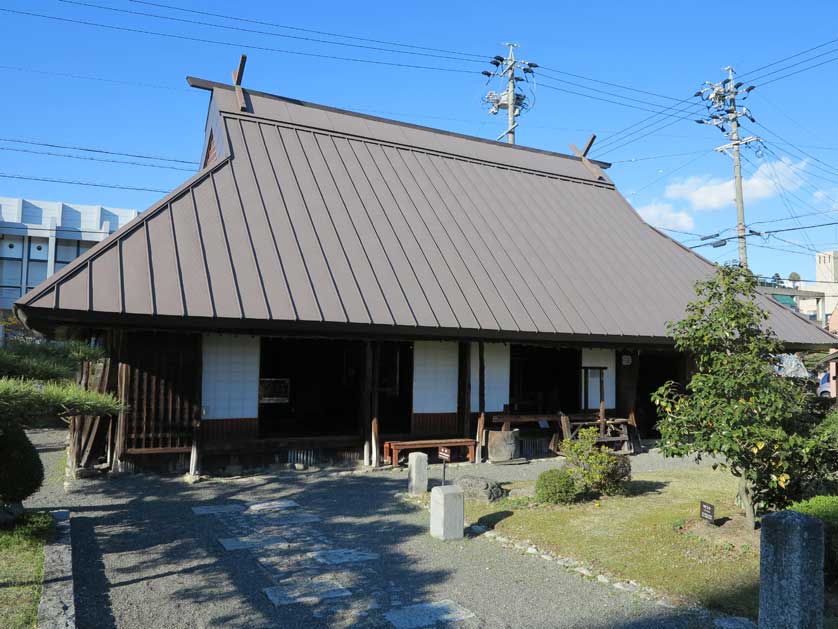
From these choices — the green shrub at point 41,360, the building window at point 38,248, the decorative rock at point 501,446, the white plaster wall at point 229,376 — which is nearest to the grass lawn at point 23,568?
the green shrub at point 41,360

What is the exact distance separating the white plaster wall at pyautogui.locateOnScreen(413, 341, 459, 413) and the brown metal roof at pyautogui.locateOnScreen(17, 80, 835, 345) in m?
1.36

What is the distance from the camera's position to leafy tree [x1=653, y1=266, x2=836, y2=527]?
6.87 m

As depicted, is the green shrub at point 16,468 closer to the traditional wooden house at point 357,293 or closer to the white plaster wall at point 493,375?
the traditional wooden house at point 357,293

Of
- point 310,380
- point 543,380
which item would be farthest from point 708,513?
point 310,380

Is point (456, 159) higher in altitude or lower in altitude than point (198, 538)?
higher

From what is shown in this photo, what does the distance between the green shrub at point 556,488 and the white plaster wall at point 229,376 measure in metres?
5.31

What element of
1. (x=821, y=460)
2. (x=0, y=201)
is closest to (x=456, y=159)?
(x=821, y=460)

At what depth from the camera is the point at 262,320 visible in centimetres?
986

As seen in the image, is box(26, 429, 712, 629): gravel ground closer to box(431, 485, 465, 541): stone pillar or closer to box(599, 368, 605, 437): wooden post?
box(431, 485, 465, 541): stone pillar

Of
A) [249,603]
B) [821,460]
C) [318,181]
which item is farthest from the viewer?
[318,181]

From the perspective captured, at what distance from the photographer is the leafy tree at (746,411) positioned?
6.87m

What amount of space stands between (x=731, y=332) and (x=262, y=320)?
264 inches

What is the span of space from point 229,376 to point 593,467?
643cm

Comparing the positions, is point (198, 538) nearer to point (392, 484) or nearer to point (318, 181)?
point (392, 484)
